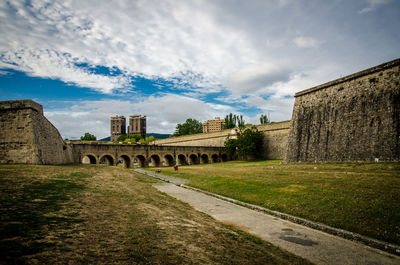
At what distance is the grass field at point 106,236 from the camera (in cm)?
325

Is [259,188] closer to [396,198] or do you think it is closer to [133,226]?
[396,198]

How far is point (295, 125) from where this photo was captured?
27500mm

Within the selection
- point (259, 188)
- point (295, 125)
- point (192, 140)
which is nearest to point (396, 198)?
point (259, 188)

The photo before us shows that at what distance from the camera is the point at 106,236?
4234mm

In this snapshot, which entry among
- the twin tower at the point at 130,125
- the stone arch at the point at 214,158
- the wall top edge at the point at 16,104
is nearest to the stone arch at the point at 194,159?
the stone arch at the point at 214,158

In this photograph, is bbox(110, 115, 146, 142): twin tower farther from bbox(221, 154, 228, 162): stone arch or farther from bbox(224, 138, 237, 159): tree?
bbox(224, 138, 237, 159): tree

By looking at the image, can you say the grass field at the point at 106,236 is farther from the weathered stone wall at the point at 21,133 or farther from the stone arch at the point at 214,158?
the stone arch at the point at 214,158

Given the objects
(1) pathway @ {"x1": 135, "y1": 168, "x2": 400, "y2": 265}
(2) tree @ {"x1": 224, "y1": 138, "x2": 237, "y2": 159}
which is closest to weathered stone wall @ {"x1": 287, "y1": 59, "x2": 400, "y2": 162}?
(1) pathway @ {"x1": 135, "y1": 168, "x2": 400, "y2": 265}

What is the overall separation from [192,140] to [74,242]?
2481 inches

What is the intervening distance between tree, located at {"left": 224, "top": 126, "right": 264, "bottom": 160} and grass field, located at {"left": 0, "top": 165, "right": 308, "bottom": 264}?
3943 centimetres

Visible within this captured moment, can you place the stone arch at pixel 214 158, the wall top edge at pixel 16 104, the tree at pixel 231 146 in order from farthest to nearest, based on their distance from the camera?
the stone arch at pixel 214 158
the tree at pixel 231 146
the wall top edge at pixel 16 104

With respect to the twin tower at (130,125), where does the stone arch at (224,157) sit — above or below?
below

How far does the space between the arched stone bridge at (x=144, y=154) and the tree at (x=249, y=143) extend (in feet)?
20.7

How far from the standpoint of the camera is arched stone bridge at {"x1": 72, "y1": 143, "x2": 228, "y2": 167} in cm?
3322
